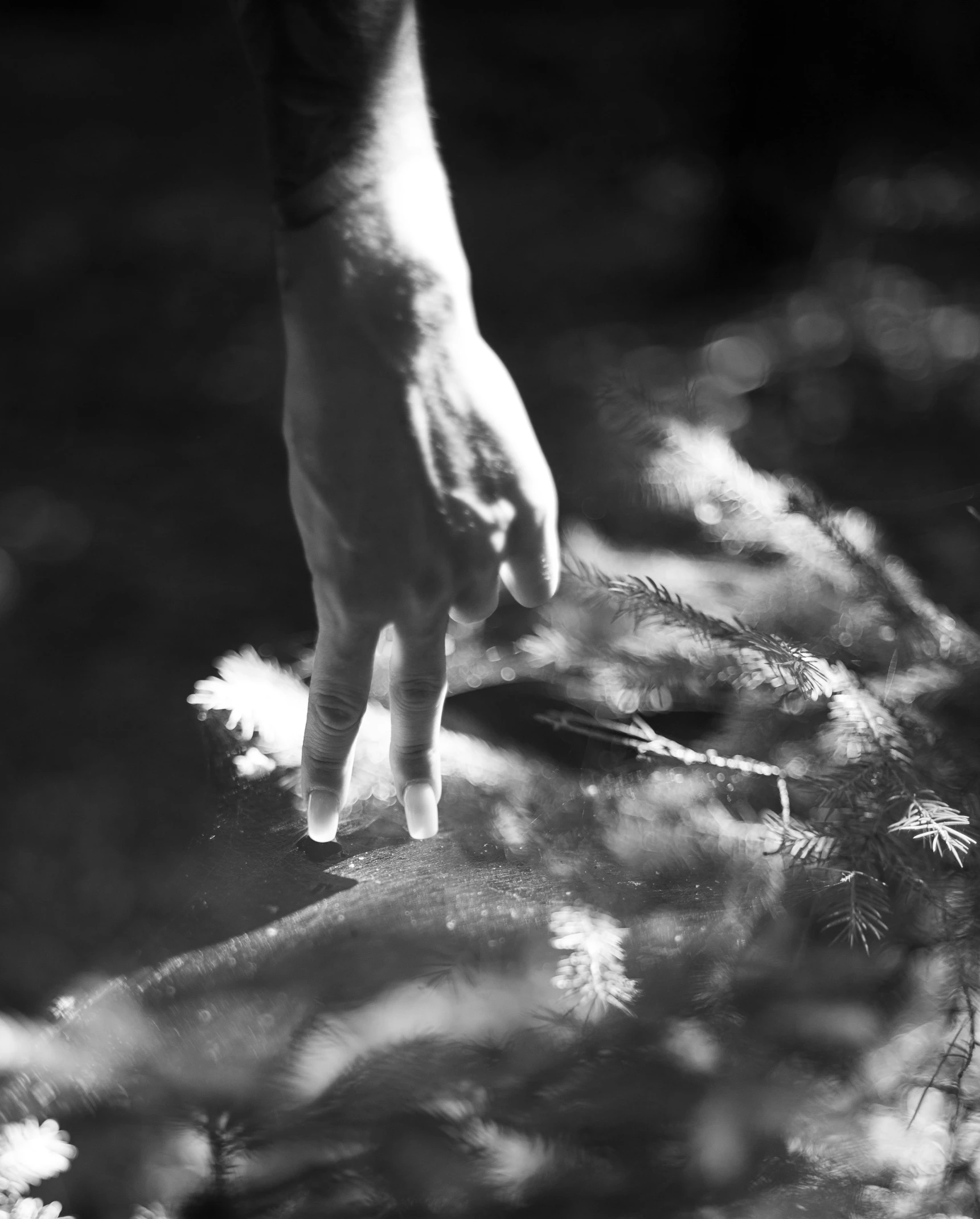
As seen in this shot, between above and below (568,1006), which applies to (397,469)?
above

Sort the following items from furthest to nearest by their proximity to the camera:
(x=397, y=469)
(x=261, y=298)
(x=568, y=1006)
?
(x=261, y=298) < (x=397, y=469) < (x=568, y=1006)

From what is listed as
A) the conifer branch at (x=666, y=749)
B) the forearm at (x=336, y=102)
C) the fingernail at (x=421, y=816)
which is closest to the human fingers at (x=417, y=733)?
the fingernail at (x=421, y=816)

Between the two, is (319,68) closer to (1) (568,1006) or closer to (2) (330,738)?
(2) (330,738)

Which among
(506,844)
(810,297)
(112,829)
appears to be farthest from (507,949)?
(810,297)

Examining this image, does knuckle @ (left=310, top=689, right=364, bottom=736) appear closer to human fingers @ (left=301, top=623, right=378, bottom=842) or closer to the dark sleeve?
human fingers @ (left=301, top=623, right=378, bottom=842)

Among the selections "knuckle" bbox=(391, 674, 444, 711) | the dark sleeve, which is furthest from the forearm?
"knuckle" bbox=(391, 674, 444, 711)

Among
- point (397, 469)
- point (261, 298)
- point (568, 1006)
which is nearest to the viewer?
point (568, 1006)

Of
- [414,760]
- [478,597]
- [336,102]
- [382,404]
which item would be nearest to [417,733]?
[414,760]

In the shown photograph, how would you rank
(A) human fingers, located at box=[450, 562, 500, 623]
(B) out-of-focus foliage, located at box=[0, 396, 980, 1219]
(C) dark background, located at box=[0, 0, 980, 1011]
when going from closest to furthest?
1. (B) out-of-focus foliage, located at box=[0, 396, 980, 1219]
2. (A) human fingers, located at box=[450, 562, 500, 623]
3. (C) dark background, located at box=[0, 0, 980, 1011]
